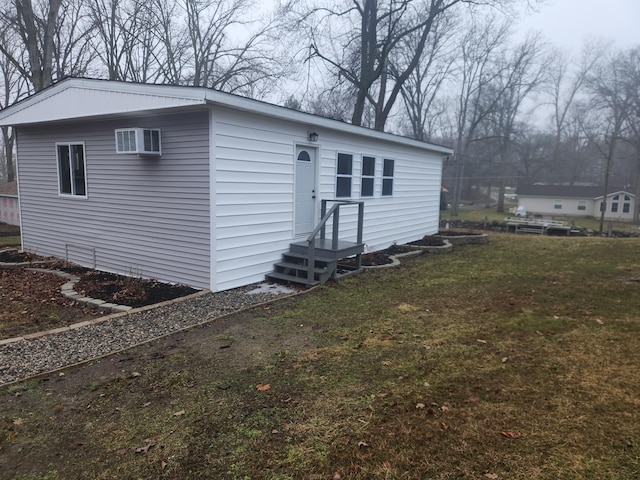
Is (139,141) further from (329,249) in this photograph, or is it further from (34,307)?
(329,249)

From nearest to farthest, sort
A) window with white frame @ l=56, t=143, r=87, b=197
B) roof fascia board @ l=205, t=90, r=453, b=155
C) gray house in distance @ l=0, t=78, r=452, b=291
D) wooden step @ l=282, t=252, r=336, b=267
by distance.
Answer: roof fascia board @ l=205, t=90, r=453, b=155 → gray house in distance @ l=0, t=78, r=452, b=291 → wooden step @ l=282, t=252, r=336, b=267 → window with white frame @ l=56, t=143, r=87, b=197

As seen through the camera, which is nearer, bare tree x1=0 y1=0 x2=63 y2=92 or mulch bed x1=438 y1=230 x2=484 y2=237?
mulch bed x1=438 y1=230 x2=484 y2=237

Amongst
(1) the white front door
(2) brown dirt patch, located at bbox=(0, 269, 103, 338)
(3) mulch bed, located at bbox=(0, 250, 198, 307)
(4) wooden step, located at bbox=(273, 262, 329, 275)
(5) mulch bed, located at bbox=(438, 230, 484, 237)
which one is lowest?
(2) brown dirt patch, located at bbox=(0, 269, 103, 338)

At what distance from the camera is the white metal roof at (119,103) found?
570 centimetres

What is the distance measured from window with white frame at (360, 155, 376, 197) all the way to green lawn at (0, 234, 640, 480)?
4.72m

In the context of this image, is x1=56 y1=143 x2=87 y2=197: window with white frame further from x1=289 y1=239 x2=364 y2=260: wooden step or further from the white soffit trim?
x1=289 y1=239 x2=364 y2=260: wooden step

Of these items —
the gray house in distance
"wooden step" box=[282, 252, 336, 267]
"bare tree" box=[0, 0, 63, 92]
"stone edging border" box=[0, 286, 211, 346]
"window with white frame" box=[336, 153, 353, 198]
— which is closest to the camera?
"stone edging border" box=[0, 286, 211, 346]

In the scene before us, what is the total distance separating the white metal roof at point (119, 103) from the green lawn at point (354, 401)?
2953mm

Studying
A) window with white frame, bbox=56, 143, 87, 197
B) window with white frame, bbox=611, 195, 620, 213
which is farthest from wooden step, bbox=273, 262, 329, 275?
window with white frame, bbox=611, 195, 620, 213

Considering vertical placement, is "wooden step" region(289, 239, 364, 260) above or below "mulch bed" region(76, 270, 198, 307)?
above

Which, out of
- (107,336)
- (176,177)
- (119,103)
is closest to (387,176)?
(176,177)

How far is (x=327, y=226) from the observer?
854cm

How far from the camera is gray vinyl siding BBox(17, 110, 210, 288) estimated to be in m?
6.23

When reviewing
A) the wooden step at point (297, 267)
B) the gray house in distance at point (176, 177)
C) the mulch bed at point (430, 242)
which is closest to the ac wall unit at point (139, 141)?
the gray house in distance at point (176, 177)
